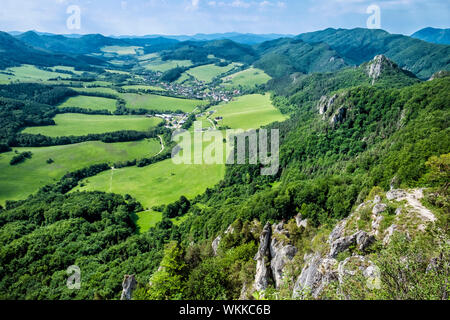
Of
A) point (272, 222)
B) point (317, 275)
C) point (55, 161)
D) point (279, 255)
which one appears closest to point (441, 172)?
point (317, 275)

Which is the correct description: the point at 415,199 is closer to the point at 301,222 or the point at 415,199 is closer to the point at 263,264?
the point at 301,222

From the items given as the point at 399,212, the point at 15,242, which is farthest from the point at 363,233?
the point at 15,242

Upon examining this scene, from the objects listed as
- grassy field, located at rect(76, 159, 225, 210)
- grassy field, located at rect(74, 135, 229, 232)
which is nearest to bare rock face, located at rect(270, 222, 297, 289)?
grassy field, located at rect(74, 135, 229, 232)

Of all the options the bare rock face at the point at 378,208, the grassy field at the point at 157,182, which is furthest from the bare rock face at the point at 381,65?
the bare rock face at the point at 378,208

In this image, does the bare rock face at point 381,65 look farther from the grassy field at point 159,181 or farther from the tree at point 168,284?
the tree at point 168,284

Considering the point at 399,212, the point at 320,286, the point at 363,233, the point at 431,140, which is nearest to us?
the point at 320,286
